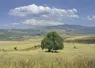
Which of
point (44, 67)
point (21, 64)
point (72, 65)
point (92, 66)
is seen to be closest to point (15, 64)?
point (21, 64)

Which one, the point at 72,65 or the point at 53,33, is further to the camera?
the point at 53,33

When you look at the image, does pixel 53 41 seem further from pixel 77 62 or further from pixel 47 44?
pixel 77 62

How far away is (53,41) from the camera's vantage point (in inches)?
3848

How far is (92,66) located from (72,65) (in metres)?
0.57

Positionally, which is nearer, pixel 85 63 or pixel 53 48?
pixel 85 63

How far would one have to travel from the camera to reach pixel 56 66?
302 inches

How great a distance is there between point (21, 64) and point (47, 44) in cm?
9083

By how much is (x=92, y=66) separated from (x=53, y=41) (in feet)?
296

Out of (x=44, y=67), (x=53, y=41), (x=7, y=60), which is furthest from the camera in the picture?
(x=53, y=41)

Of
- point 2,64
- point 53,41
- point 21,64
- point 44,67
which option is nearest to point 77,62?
point 44,67

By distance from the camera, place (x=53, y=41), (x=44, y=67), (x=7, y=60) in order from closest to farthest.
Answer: (x=44, y=67)
(x=7, y=60)
(x=53, y=41)

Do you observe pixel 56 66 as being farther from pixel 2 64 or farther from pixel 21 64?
pixel 2 64

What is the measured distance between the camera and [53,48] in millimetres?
98625

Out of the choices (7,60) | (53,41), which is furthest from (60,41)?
(7,60)
